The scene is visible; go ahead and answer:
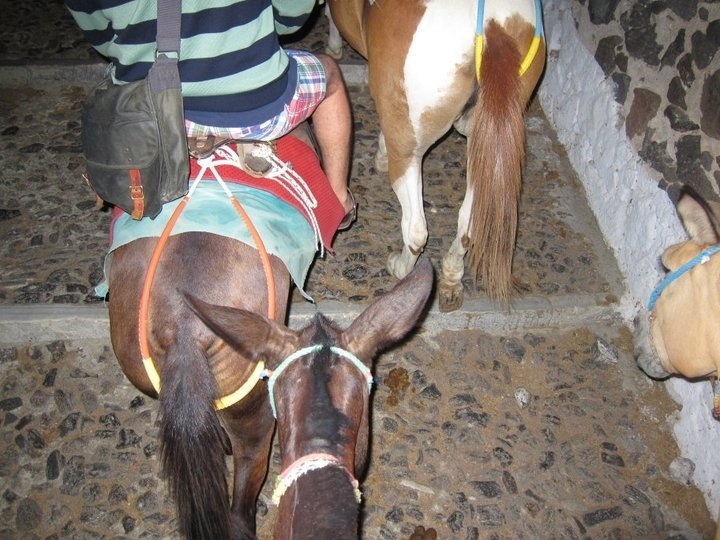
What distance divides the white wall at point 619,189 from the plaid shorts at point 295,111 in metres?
2.13

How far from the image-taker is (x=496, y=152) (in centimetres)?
255

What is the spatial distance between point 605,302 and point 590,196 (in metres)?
0.97

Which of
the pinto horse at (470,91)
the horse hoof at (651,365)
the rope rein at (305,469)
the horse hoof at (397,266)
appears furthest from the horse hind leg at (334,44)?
the rope rein at (305,469)

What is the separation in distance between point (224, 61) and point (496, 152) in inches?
54.1

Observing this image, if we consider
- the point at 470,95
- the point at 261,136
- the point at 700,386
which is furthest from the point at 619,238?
the point at 261,136

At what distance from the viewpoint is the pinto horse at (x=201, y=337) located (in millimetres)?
1572

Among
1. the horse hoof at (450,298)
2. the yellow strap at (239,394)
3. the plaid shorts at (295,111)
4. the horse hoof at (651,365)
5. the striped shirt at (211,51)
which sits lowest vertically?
the horse hoof at (450,298)

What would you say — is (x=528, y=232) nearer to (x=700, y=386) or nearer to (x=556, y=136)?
(x=556, y=136)

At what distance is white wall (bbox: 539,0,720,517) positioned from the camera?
2.95m

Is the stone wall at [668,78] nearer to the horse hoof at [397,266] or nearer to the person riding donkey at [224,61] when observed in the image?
the horse hoof at [397,266]

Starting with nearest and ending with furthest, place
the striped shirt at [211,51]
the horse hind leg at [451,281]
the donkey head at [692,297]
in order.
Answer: the striped shirt at [211,51], the donkey head at [692,297], the horse hind leg at [451,281]

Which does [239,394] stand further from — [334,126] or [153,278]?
[334,126]

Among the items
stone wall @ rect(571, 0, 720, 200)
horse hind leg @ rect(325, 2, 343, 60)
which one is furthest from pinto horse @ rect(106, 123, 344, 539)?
horse hind leg @ rect(325, 2, 343, 60)

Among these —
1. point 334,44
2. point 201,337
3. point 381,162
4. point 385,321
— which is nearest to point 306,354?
point 385,321
